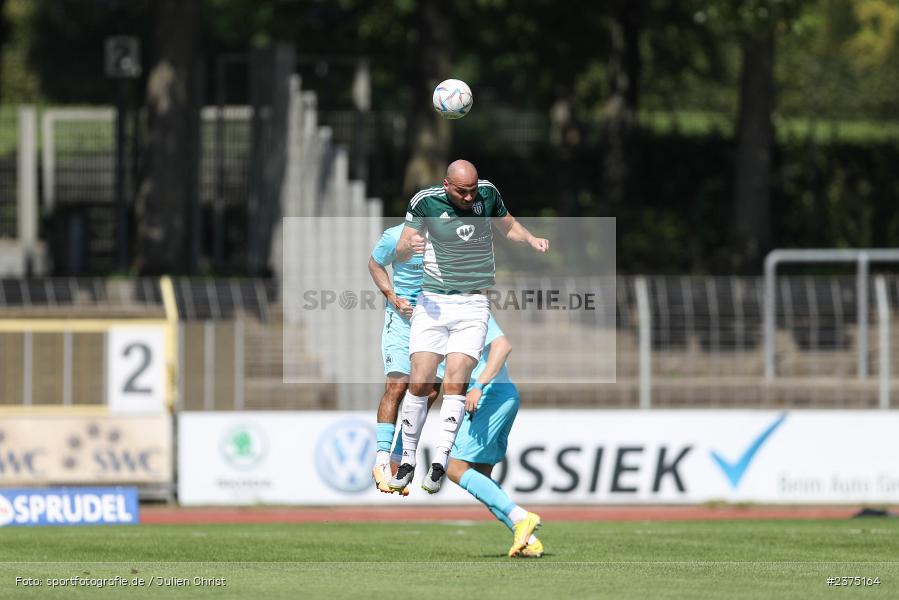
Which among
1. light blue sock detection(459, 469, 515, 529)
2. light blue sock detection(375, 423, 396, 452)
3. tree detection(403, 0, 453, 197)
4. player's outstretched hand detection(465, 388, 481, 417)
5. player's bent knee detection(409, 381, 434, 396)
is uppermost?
tree detection(403, 0, 453, 197)

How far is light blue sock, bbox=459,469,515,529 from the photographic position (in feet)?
38.9

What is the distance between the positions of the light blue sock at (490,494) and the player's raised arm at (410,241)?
164 cm

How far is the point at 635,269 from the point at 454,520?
11153 millimetres

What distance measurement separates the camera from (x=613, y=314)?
20250mm

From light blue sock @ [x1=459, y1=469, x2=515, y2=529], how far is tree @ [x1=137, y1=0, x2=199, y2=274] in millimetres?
15300

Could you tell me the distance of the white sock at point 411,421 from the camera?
12102 millimetres

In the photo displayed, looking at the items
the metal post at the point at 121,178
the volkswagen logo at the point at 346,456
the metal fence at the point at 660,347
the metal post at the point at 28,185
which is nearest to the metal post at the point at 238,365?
the metal fence at the point at 660,347

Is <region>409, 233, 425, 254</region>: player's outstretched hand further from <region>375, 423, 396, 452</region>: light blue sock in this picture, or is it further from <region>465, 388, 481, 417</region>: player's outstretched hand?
<region>375, 423, 396, 452</region>: light blue sock

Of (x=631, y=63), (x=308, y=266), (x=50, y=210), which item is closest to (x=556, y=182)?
(x=631, y=63)

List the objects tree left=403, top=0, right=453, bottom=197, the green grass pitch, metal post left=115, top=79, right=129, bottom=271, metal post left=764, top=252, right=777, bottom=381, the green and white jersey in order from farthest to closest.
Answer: tree left=403, top=0, right=453, bottom=197 < metal post left=115, top=79, right=129, bottom=271 < metal post left=764, top=252, right=777, bottom=381 < the green and white jersey < the green grass pitch

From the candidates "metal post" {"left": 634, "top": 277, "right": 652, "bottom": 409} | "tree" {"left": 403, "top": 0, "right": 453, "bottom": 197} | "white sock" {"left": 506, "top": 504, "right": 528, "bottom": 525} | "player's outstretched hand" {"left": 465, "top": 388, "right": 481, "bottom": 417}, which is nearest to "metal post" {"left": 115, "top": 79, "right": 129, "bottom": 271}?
"tree" {"left": 403, "top": 0, "right": 453, "bottom": 197}

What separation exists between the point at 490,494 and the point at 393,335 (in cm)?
138

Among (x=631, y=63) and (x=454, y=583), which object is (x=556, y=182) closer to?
(x=631, y=63)

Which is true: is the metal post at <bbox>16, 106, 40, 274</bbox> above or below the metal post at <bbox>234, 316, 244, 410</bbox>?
Answer: above
